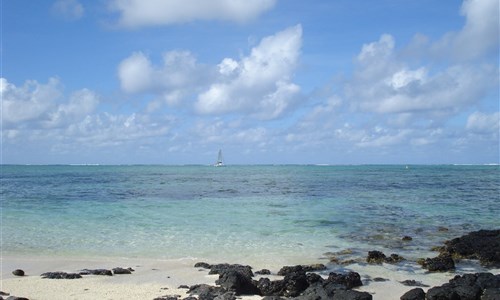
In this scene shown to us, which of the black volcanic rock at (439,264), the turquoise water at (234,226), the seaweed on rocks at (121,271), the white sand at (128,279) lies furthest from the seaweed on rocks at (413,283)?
the seaweed on rocks at (121,271)

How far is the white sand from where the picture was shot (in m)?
11.8

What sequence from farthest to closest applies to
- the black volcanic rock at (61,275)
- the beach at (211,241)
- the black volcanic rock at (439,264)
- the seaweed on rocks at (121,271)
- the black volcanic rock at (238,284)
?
the black volcanic rock at (439,264) → the seaweed on rocks at (121,271) → the black volcanic rock at (61,275) → the beach at (211,241) → the black volcanic rock at (238,284)

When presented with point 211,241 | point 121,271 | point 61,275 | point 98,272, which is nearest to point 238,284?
point 121,271

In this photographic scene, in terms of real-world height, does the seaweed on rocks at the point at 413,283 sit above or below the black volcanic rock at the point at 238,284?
below

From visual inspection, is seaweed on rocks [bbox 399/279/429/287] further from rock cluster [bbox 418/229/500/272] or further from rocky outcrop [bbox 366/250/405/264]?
rocky outcrop [bbox 366/250/405/264]

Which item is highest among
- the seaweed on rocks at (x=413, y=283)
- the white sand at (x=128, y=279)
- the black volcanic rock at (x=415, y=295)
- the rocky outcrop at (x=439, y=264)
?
the black volcanic rock at (x=415, y=295)

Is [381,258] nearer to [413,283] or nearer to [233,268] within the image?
[413,283]

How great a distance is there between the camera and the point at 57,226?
944 inches

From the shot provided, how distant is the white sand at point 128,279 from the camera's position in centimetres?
1179

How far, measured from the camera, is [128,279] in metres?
13.4

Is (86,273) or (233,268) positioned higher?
(233,268)

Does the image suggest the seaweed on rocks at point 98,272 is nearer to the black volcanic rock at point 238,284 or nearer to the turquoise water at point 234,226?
the turquoise water at point 234,226

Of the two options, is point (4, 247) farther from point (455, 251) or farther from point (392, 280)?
point (455, 251)

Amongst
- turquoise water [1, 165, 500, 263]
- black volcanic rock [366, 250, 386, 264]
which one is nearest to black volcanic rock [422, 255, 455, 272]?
black volcanic rock [366, 250, 386, 264]
